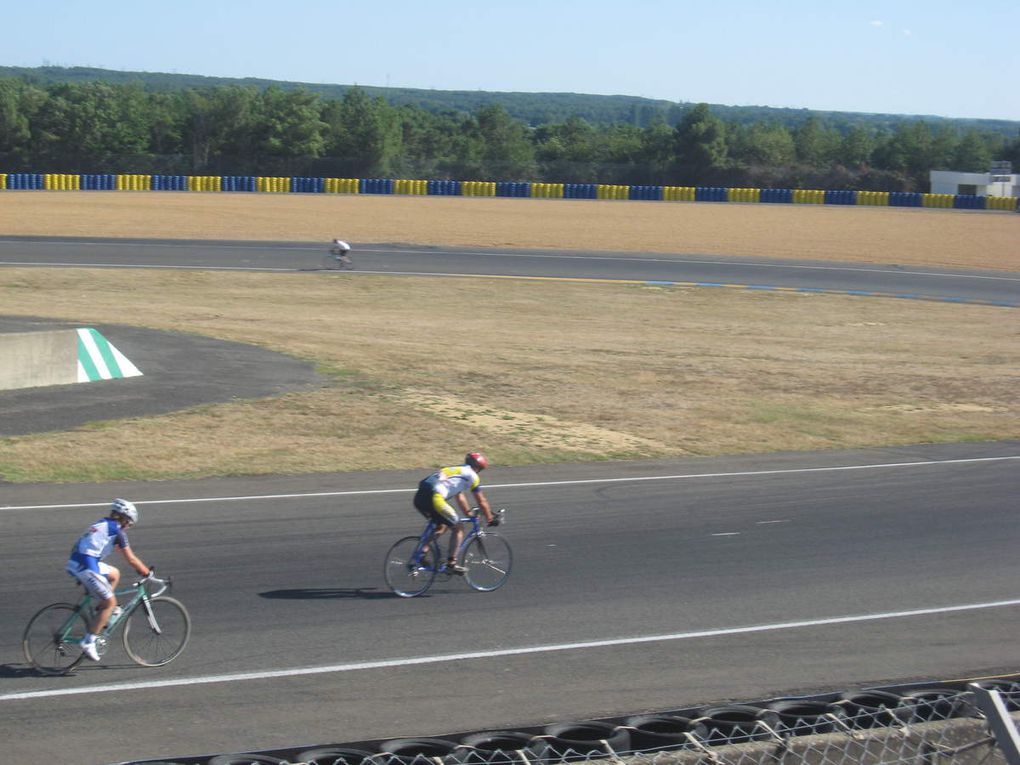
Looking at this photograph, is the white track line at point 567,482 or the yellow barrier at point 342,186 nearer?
the white track line at point 567,482

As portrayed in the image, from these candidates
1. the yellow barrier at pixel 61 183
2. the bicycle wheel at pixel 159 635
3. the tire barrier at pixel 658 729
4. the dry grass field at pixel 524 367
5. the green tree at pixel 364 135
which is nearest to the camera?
the tire barrier at pixel 658 729

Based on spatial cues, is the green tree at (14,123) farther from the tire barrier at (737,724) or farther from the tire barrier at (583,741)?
the tire barrier at (737,724)

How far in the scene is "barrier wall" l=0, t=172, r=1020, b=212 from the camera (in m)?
93.2

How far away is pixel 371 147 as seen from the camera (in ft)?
403

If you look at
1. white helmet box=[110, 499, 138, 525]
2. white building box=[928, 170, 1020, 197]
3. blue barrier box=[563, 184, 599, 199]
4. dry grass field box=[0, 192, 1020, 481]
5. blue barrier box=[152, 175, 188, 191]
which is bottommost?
dry grass field box=[0, 192, 1020, 481]

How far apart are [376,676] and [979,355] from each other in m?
29.2

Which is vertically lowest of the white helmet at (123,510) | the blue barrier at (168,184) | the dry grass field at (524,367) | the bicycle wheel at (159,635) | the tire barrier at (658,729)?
the dry grass field at (524,367)

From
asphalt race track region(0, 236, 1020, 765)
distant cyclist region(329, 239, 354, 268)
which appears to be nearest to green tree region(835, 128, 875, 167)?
distant cyclist region(329, 239, 354, 268)

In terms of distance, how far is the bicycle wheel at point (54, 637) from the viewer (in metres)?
10.5

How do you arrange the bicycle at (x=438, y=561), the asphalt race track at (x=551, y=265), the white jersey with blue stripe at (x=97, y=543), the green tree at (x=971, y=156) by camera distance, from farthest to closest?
the green tree at (x=971, y=156)
the asphalt race track at (x=551, y=265)
the bicycle at (x=438, y=561)
the white jersey with blue stripe at (x=97, y=543)

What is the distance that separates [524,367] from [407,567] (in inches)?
653

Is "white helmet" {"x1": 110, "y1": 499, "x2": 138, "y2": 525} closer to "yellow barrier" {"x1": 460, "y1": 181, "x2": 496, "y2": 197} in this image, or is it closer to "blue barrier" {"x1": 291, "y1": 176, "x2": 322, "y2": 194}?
"blue barrier" {"x1": 291, "y1": 176, "x2": 322, "y2": 194}

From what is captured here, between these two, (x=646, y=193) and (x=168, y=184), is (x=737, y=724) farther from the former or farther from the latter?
(x=646, y=193)

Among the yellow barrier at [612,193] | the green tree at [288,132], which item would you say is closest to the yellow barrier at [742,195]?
the yellow barrier at [612,193]
